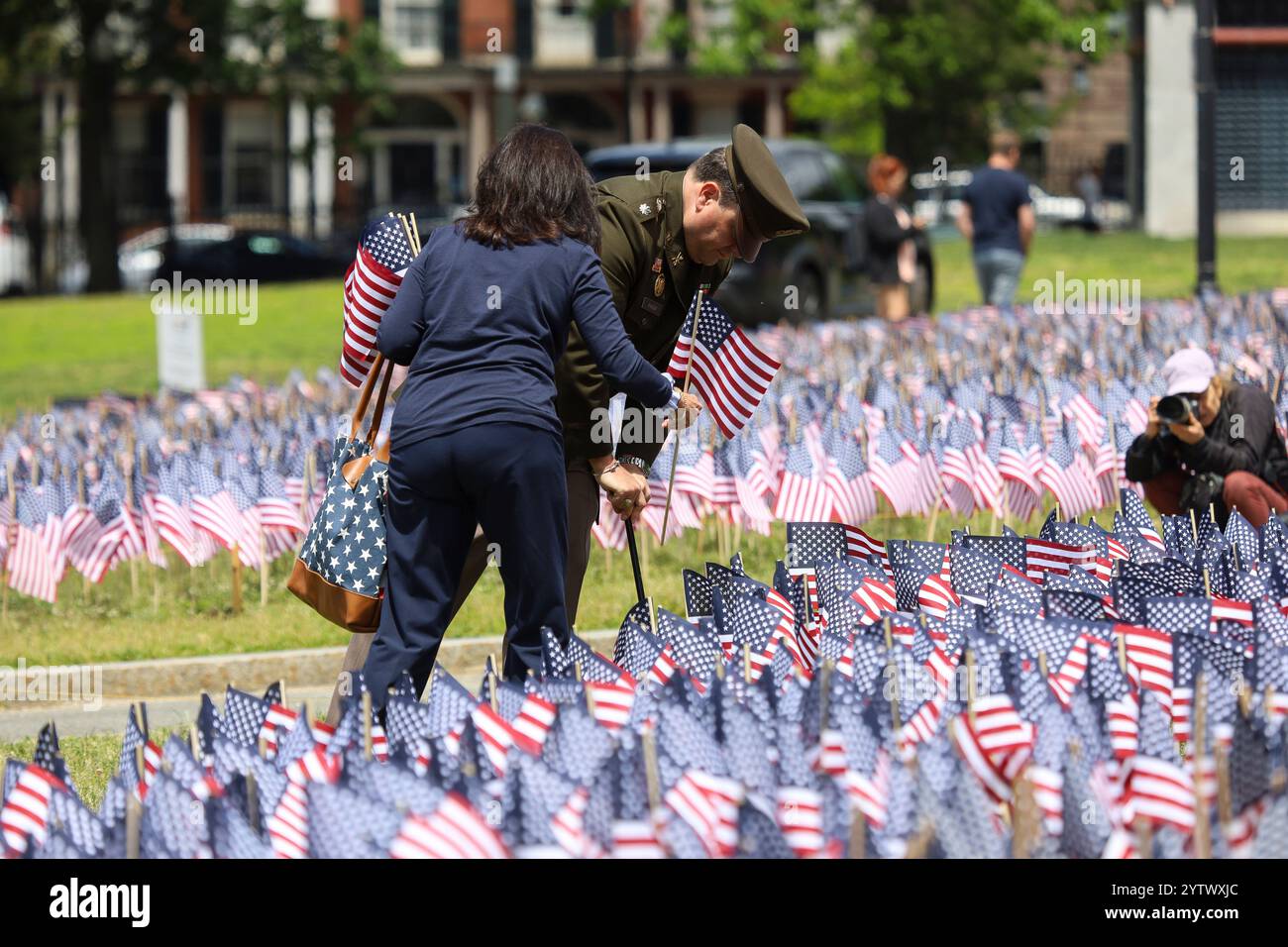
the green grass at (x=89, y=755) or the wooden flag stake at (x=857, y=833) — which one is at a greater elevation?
the wooden flag stake at (x=857, y=833)

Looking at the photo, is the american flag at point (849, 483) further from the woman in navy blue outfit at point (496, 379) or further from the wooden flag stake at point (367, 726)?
the wooden flag stake at point (367, 726)

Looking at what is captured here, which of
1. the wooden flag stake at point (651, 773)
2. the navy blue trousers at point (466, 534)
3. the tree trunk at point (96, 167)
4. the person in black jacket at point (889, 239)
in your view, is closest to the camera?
the wooden flag stake at point (651, 773)

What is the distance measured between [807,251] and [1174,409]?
11.1 m

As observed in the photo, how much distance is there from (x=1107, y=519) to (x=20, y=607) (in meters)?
4.78

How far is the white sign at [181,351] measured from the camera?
1432cm

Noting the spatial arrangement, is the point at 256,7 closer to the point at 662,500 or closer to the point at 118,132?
the point at 118,132

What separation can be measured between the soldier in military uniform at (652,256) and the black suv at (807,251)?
11580 millimetres

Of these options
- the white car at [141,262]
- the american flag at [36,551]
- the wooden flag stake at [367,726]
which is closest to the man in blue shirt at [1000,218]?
the american flag at [36,551]

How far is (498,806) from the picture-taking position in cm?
423

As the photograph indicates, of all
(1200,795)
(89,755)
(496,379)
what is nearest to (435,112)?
(89,755)

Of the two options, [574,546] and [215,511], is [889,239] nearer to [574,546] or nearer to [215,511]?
[215,511]

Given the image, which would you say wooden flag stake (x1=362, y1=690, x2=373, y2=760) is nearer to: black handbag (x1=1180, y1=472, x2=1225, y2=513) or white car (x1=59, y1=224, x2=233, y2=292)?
black handbag (x1=1180, y1=472, x2=1225, y2=513)

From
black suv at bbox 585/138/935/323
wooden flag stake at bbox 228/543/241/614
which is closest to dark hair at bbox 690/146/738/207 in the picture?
wooden flag stake at bbox 228/543/241/614
